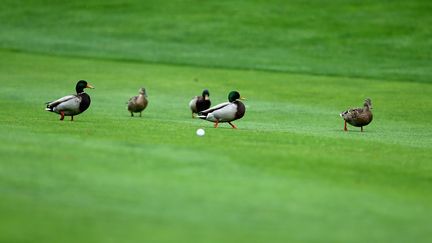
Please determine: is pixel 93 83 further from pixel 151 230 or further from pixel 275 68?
pixel 151 230

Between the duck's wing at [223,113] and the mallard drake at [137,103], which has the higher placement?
the mallard drake at [137,103]

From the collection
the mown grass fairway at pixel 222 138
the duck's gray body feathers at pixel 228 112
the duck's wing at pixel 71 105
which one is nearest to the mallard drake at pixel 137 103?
the mown grass fairway at pixel 222 138

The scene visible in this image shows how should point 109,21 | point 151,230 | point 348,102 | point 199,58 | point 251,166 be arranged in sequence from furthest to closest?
1. point 109,21
2. point 199,58
3. point 348,102
4. point 251,166
5. point 151,230

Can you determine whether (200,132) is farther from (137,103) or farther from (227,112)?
(137,103)

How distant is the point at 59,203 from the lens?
11.7 meters

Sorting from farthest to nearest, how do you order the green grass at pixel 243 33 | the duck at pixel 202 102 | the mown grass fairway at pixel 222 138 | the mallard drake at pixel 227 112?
1. the green grass at pixel 243 33
2. the duck at pixel 202 102
3. the mallard drake at pixel 227 112
4. the mown grass fairway at pixel 222 138

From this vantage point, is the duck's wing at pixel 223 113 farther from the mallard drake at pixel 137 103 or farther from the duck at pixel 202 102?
the duck at pixel 202 102

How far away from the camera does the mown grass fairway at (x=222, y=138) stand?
11.3 m

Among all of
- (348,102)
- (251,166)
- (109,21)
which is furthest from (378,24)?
(251,166)

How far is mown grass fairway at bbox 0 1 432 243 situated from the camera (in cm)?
1132

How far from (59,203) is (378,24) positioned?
129ft

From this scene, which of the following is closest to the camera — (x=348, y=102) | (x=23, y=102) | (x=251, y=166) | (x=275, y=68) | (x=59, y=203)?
(x=59, y=203)

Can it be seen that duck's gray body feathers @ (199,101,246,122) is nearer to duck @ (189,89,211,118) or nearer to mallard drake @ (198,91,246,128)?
mallard drake @ (198,91,246,128)

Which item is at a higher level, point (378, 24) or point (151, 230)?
point (378, 24)
